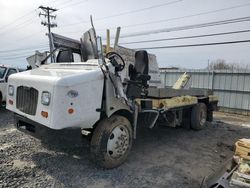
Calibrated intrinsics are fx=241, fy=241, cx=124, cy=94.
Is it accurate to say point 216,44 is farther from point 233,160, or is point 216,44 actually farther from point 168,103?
point 233,160

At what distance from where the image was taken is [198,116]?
7.79 m

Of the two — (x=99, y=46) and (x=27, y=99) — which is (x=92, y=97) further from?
(x=27, y=99)

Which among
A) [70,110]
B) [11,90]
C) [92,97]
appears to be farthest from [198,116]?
[11,90]

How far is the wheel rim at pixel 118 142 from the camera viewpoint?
4387 mm

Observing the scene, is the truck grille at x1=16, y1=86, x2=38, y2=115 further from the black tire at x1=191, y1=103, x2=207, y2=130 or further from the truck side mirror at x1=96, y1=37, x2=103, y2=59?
the black tire at x1=191, y1=103, x2=207, y2=130

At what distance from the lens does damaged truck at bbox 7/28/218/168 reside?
12.1 feet

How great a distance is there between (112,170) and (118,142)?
520 millimetres

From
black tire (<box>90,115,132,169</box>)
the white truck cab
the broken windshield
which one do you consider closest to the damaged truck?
black tire (<box>90,115,132,169</box>)

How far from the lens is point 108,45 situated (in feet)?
18.9

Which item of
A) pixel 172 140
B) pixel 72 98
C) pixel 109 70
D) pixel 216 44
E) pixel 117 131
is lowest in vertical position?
pixel 172 140

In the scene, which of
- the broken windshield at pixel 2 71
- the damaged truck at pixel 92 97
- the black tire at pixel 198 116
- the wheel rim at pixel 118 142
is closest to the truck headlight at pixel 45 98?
the damaged truck at pixel 92 97

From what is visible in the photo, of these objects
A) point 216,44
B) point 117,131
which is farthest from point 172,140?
point 216,44

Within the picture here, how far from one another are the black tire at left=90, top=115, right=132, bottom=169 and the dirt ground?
0.20 metres

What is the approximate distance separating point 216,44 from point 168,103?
859 cm
